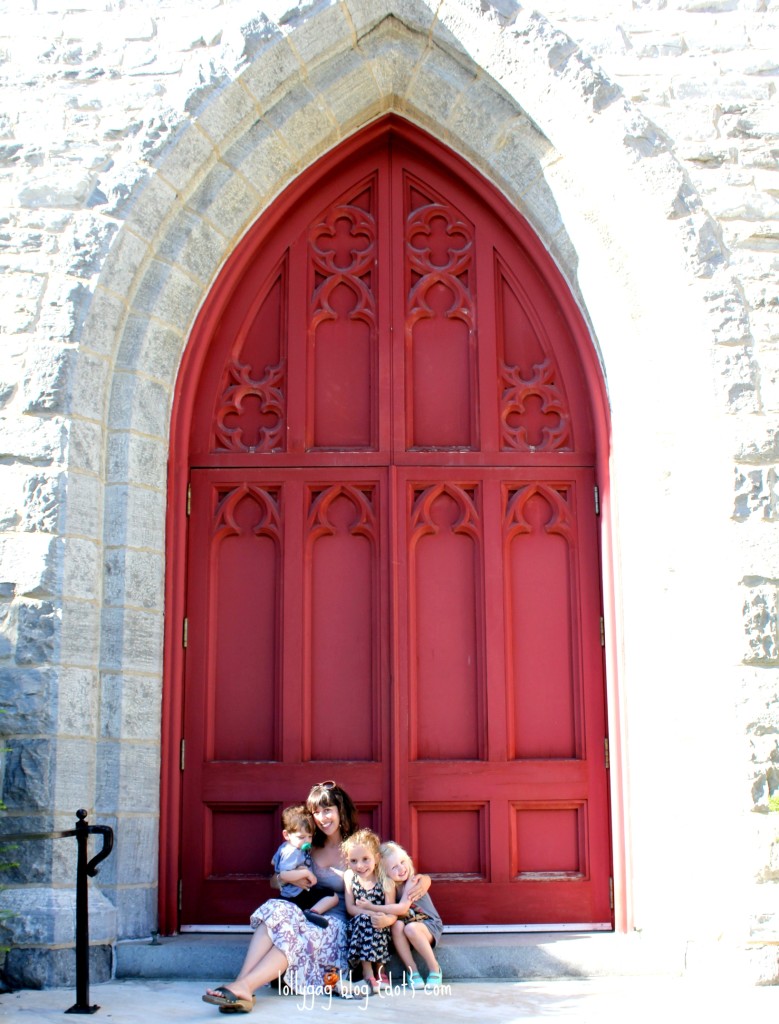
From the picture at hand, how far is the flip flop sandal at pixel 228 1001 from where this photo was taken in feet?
13.6

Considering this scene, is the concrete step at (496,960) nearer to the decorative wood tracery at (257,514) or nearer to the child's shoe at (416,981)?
the child's shoe at (416,981)

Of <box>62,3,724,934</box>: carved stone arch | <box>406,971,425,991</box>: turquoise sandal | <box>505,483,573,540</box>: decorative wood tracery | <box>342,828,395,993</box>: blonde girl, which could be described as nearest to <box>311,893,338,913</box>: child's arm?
<box>342,828,395,993</box>: blonde girl

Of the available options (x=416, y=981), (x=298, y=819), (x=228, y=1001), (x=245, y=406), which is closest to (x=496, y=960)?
(x=416, y=981)

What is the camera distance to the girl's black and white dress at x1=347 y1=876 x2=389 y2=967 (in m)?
4.61

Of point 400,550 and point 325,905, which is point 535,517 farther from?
point 325,905

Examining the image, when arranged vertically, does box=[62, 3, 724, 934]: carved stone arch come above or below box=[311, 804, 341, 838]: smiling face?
above

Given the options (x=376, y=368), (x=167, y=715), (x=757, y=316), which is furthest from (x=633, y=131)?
(x=167, y=715)

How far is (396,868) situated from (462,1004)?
60cm

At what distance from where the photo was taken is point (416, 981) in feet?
15.0

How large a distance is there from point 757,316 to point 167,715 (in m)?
3.25

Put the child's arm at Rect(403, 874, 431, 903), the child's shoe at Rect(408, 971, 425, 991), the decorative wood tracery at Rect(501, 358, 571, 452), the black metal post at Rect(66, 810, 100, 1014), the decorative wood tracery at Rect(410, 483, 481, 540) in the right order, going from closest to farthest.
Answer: the black metal post at Rect(66, 810, 100, 1014) < the child's shoe at Rect(408, 971, 425, 991) < the child's arm at Rect(403, 874, 431, 903) < the decorative wood tracery at Rect(410, 483, 481, 540) < the decorative wood tracery at Rect(501, 358, 571, 452)

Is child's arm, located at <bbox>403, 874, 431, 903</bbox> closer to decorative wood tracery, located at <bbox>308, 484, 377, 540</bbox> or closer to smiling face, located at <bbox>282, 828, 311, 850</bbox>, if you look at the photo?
smiling face, located at <bbox>282, 828, 311, 850</bbox>

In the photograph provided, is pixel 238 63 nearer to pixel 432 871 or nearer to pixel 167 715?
pixel 167 715

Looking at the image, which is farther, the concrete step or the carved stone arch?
the carved stone arch
